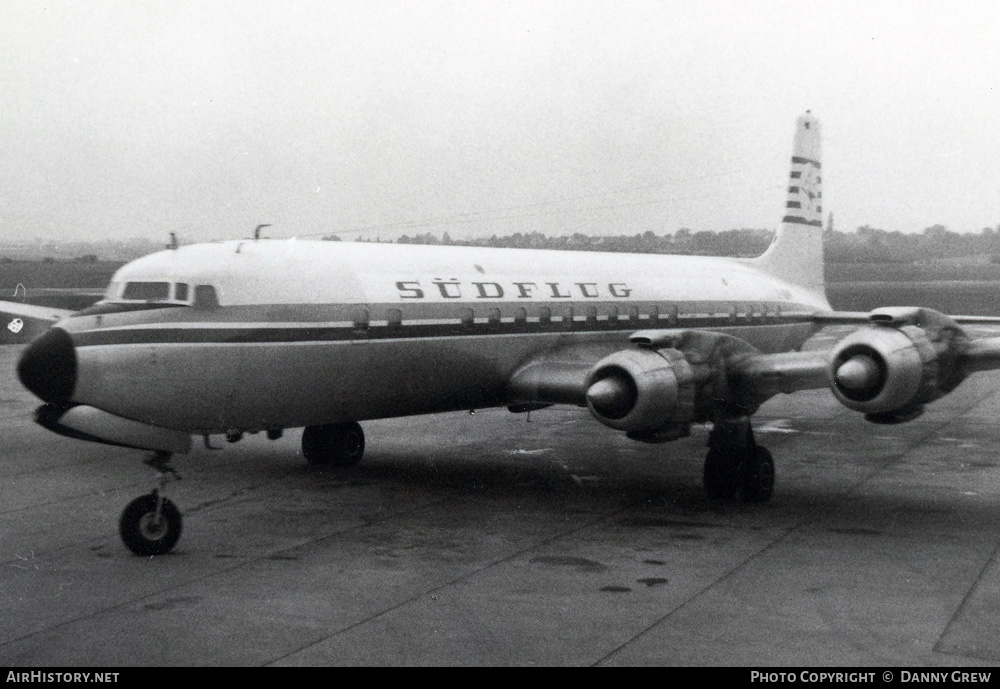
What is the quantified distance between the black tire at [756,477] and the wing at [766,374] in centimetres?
59

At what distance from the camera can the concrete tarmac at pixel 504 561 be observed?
24.8ft

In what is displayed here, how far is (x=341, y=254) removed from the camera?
1276 centimetres

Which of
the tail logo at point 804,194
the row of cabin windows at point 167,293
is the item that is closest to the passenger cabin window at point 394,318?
the row of cabin windows at point 167,293

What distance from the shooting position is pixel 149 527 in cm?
1016

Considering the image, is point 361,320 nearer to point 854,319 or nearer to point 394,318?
point 394,318

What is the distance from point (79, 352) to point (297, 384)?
2.44m

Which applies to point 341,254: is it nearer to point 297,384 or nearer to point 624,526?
point 297,384

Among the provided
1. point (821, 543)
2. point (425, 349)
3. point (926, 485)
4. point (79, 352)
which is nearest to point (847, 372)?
point (821, 543)

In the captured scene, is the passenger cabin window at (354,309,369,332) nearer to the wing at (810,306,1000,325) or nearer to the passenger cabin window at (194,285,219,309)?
the passenger cabin window at (194,285,219,309)

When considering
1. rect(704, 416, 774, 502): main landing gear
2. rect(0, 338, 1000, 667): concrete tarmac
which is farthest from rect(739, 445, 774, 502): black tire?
rect(0, 338, 1000, 667): concrete tarmac

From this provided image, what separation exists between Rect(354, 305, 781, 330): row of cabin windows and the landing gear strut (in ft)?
10.1

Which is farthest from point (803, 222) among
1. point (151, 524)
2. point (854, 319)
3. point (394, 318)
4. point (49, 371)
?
point (49, 371)

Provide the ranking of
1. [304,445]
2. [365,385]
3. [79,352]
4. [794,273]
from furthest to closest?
[794,273] → [304,445] → [365,385] → [79,352]

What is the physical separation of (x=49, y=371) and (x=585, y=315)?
785cm
